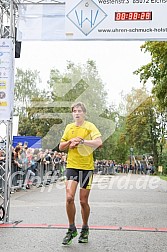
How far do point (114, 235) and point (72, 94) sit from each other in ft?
153

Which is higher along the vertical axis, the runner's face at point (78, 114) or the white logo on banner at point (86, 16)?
the white logo on banner at point (86, 16)

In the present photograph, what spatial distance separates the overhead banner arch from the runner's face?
2272 mm

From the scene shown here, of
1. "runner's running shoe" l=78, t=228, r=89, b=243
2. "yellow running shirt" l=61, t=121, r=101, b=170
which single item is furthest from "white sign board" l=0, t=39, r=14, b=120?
"runner's running shoe" l=78, t=228, r=89, b=243

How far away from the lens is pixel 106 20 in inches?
350

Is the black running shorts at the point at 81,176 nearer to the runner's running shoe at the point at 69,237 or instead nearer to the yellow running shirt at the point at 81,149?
the yellow running shirt at the point at 81,149

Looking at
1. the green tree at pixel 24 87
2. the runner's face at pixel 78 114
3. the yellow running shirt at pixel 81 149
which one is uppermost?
the green tree at pixel 24 87

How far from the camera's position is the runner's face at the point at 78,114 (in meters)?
7.13

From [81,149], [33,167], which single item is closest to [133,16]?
[81,149]

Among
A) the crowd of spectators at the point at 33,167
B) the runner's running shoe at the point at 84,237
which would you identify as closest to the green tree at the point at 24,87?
the crowd of spectators at the point at 33,167

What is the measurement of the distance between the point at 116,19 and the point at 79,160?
312cm

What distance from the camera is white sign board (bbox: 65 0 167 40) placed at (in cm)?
880

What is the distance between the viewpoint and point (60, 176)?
89.7 ft

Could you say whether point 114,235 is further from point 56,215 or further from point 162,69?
point 162,69

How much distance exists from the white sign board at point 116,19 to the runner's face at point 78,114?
2.27 metres
